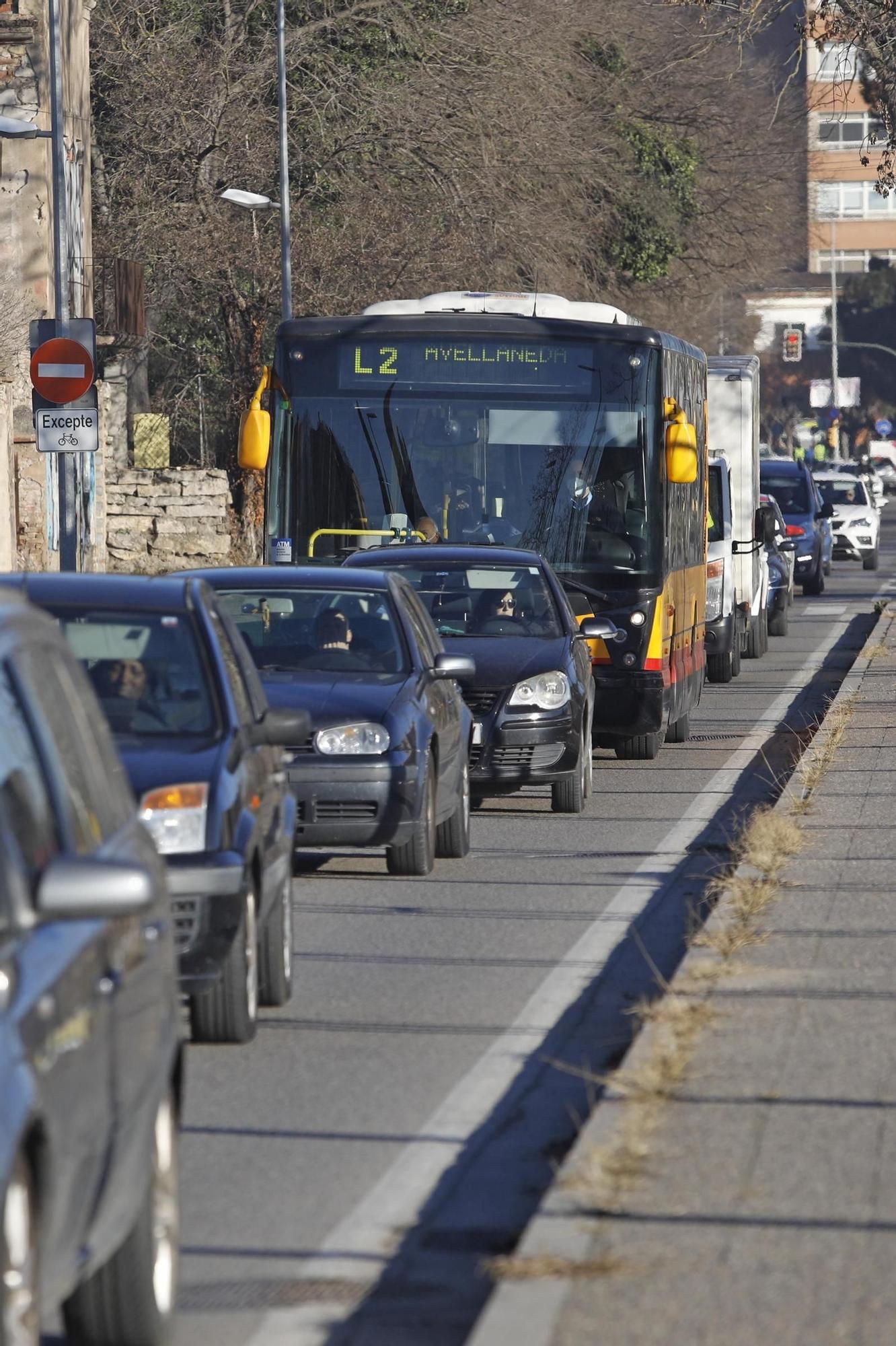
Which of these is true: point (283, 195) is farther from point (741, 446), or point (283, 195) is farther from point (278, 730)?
point (278, 730)

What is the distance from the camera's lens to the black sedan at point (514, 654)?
14.5 metres

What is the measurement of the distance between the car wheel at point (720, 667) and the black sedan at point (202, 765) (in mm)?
16245

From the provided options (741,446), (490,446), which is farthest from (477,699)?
(741,446)

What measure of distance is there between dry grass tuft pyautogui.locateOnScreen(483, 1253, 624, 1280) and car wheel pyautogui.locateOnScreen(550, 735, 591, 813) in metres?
9.59

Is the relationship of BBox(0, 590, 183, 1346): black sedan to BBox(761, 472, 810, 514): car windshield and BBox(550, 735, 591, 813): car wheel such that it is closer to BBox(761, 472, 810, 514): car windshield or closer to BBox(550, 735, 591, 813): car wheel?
BBox(550, 735, 591, 813): car wheel

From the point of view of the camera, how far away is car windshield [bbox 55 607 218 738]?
28.5ft

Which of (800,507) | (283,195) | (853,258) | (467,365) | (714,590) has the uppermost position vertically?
(853,258)

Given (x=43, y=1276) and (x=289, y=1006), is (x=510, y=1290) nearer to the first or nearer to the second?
(x=43, y=1276)

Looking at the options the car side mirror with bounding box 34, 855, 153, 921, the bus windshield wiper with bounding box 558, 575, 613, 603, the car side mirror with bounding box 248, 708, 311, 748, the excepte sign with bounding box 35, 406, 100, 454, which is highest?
the excepte sign with bounding box 35, 406, 100, 454

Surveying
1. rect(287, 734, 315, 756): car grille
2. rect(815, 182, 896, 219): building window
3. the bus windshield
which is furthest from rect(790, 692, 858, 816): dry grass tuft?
rect(815, 182, 896, 219): building window

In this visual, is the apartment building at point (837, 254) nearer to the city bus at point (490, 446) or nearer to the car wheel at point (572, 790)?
the city bus at point (490, 446)

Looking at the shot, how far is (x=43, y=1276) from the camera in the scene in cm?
410

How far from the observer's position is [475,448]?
17.8 m

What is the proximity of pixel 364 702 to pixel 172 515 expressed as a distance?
80.9 feet
